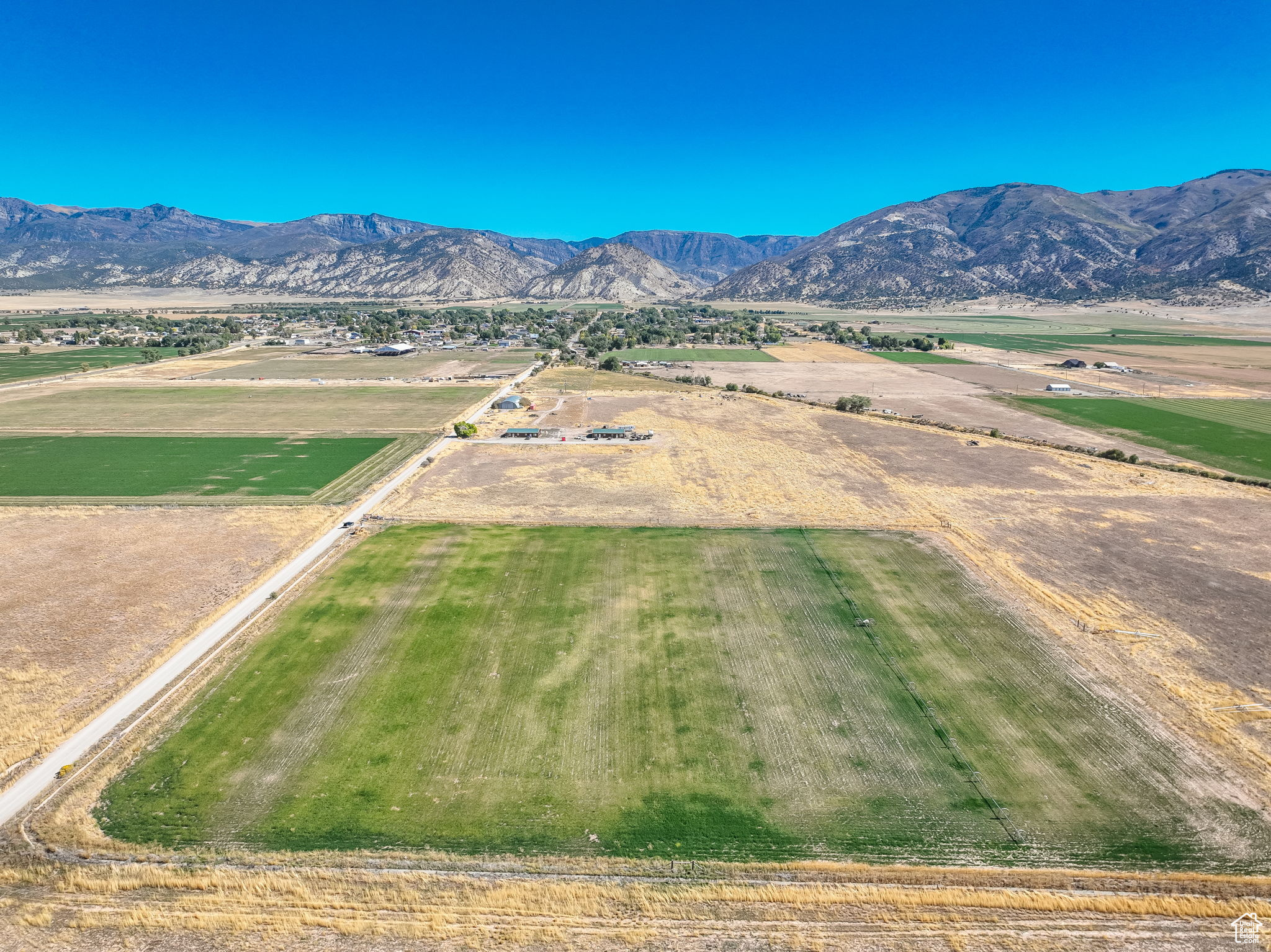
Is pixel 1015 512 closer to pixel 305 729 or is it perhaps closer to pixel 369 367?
pixel 305 729

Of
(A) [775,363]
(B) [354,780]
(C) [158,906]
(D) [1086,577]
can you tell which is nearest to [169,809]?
(C) [158,906]

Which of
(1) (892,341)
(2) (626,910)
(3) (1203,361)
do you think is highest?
(1) (892,341)

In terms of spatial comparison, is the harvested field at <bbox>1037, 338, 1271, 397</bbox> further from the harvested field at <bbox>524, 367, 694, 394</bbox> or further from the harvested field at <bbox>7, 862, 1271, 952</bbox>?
the harvested field at <bbox>7, 862, 1271, 952</bbox>

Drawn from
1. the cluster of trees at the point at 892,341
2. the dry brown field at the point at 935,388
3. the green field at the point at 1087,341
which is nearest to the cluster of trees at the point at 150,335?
the dry brown field at the point at 935,388

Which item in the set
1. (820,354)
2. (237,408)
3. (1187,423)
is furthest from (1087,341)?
(237,408)

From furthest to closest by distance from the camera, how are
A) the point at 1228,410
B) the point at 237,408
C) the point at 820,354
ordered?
1. the point at 820,354
2. the point at 237,408
3. the point at 1228,410

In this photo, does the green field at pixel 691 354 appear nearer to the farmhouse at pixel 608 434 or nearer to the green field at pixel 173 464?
the farmhouse at pixel 608 434

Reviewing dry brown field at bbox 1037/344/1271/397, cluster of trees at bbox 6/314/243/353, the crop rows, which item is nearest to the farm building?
the crop rows
